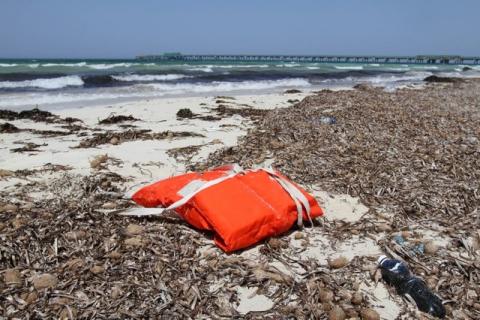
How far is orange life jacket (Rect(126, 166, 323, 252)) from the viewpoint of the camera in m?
3.09

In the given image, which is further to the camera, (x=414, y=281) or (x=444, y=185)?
(x=444, y=185)

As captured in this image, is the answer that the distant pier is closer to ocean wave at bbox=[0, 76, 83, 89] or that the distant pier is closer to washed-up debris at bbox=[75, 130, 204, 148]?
ocean wave at bbox=[0, 76, 83, 89]

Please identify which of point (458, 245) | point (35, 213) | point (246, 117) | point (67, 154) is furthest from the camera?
point (246, 117)

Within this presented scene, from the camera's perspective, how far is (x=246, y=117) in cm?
979

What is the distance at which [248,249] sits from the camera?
318 centimetres

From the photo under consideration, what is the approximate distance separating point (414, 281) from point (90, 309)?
212cm

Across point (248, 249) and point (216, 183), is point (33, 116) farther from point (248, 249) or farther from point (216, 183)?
point (248, 249)

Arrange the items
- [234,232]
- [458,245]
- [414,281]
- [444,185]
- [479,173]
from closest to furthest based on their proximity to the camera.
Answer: [414,281] < [234,232] < [458,245] < [444,185] < [479,173]

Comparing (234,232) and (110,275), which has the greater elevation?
(234,232)

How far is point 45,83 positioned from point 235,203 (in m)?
20.0

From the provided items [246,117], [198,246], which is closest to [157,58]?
[246,117]

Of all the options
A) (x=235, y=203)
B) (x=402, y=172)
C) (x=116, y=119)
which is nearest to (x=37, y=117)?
(x=116, y=119)

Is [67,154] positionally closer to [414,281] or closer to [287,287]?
[287,287]

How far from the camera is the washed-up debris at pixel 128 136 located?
21.9 ft
